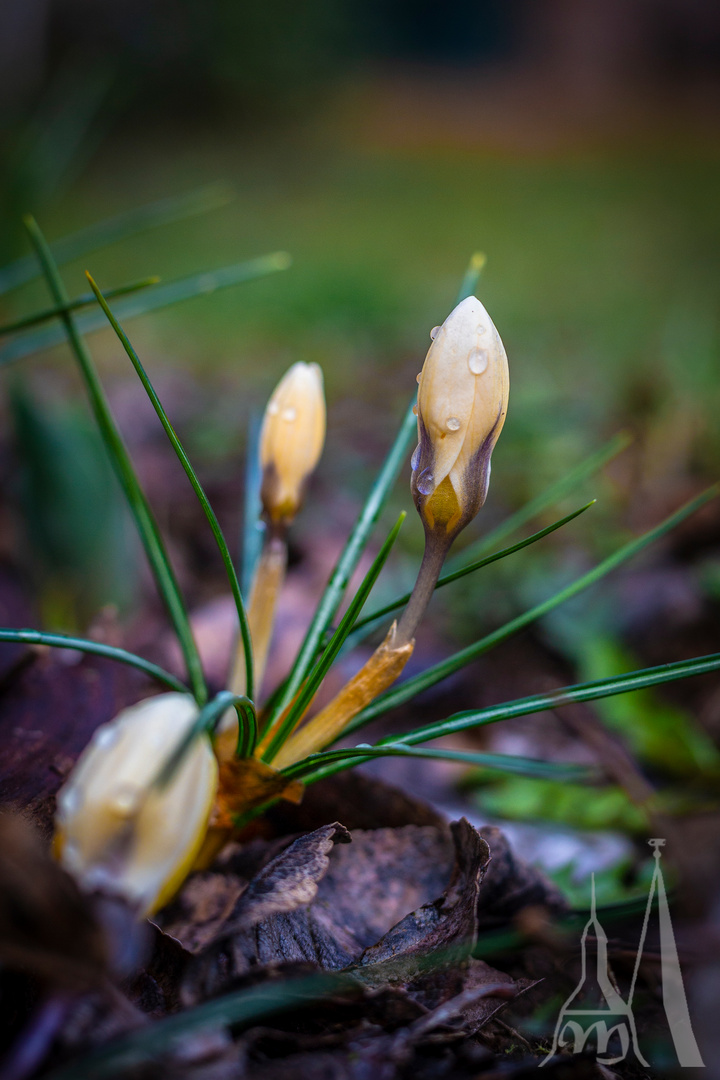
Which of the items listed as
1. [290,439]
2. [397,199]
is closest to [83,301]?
[290,439]

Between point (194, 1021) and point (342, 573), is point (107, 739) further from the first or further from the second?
point (342, 573)

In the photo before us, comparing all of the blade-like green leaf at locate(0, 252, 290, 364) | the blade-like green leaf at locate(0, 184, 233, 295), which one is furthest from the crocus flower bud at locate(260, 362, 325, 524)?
the blade-like green leaf at locate(0, 184, 233, 295)

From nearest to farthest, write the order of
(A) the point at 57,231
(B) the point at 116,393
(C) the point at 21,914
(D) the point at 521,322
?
1. (C) the point at 21,914
2. (B) the point at 116,393
3. (D) the point at 521,322
4. (A) the point at 57,231

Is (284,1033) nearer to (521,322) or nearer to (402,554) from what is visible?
(402,554)

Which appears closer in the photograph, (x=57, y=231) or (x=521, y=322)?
(x=521, y=322)

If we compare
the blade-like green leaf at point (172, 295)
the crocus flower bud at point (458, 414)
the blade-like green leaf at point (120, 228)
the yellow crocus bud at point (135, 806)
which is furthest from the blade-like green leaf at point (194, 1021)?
the blade-like green leaf at point (120, 228)

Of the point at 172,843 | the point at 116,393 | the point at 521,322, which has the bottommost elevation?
the point at 521,322

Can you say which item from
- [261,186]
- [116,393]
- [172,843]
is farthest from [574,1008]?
[261,186]

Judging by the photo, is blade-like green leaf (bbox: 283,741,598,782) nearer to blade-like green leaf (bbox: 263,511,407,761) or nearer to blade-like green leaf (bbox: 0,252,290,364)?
blade-like green leaf (bbox: 263,511,407,761)
